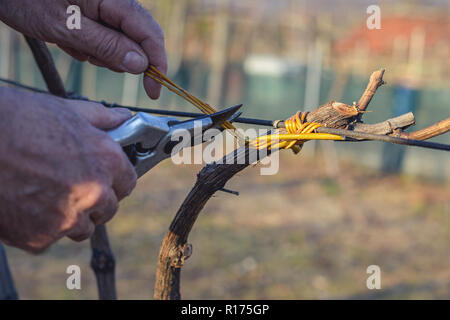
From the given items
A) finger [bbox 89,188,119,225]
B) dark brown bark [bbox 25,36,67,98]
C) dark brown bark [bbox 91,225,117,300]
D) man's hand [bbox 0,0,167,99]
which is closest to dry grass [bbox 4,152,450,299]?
dark brown bark [bbox 91,225,117,300]

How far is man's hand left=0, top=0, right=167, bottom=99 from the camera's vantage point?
62.4 inches

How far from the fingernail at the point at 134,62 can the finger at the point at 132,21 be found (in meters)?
0.05

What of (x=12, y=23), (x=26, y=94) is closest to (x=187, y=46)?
(x=12, y=23)

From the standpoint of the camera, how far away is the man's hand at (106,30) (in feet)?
5.20

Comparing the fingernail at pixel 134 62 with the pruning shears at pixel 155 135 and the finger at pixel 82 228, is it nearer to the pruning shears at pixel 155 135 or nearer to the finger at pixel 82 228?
the pruning shears at pixel 155 135

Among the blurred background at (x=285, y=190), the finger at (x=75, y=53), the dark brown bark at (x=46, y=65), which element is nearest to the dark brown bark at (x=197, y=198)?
the finger at (x=75, y=53)

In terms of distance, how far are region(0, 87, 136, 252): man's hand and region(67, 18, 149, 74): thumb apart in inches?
20.2

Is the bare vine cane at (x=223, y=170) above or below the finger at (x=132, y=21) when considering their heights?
below

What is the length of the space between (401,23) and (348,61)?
6.15 meters

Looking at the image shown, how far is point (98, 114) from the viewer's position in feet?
3.64

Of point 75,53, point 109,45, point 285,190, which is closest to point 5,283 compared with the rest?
point 75,53

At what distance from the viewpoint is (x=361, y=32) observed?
54.1 ft
